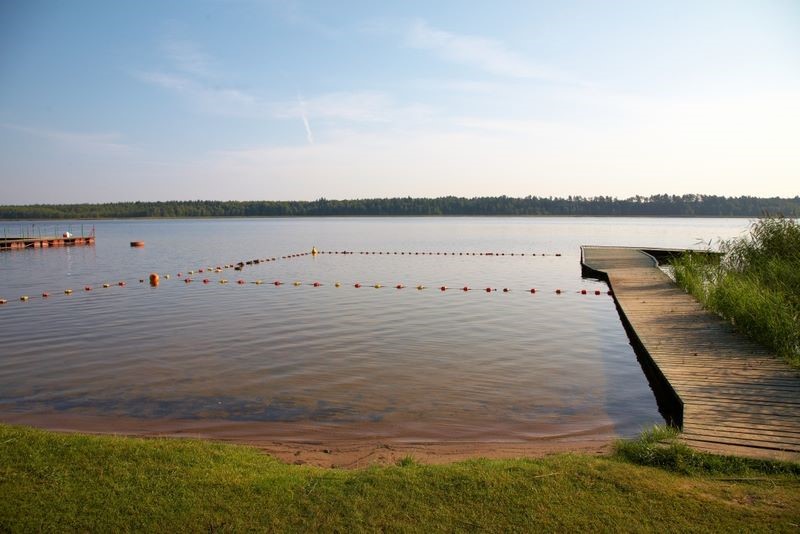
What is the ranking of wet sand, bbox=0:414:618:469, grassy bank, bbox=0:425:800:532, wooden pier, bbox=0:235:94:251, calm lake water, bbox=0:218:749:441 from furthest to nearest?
wooden pier, bbox=0:235:94:251 < calm lake water, bbox=0:218:749:441 < wet sand, bbox=0:414:618:469 < grassy bank, bbox=0:425:800:532

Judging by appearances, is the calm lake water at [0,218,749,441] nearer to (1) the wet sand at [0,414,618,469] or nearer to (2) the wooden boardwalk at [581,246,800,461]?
(1) the wet sand at [0,414,618,469]

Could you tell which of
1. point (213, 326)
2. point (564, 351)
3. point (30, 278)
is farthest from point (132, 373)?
point (30, 278)

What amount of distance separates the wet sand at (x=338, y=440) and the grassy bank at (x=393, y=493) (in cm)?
125

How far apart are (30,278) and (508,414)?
25.9m

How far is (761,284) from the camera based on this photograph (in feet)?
40.6

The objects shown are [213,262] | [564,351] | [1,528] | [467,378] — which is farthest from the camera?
[213,262]

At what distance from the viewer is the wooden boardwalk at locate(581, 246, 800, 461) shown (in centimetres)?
550

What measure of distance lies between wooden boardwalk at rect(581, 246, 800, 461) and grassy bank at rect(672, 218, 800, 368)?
0.29m

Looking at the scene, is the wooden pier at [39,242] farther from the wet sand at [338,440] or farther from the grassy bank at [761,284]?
the grassy bank at [761,284]

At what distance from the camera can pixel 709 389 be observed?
708 centimetres

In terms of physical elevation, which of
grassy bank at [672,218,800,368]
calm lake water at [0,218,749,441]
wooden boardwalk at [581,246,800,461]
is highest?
grassy bank at [672,218,800,368]

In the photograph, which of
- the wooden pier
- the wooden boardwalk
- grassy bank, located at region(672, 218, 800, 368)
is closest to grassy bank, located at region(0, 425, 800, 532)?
the wooden boardwalk

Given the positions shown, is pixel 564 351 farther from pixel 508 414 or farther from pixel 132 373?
pixel 132 373

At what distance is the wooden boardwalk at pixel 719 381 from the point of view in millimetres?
Result: 5496
